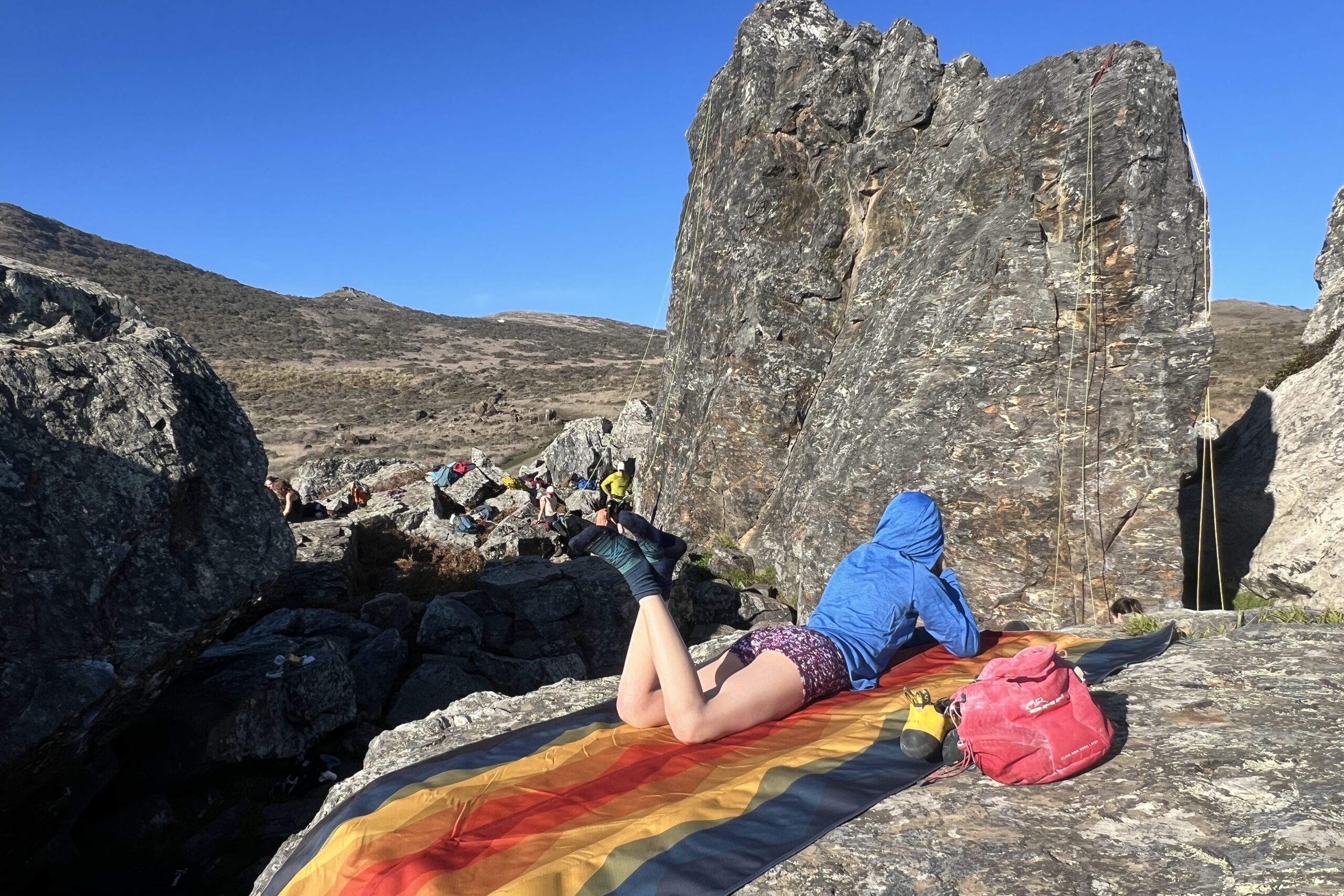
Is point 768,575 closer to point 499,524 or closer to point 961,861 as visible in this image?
point 499,524

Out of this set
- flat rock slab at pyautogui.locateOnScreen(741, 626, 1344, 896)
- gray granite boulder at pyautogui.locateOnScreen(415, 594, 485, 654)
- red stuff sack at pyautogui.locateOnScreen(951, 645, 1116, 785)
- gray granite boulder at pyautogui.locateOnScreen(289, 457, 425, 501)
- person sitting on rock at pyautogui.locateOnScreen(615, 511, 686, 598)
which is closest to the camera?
flat rock slab at pyautogui.locateOnScreen(741, 626, 1344, 896)

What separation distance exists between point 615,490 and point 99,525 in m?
11.3

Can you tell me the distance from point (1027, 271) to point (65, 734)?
9536 mm

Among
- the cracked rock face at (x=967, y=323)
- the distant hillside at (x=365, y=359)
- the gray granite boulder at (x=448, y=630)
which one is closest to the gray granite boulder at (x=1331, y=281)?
the cracked rock face at (x=967, y=323)

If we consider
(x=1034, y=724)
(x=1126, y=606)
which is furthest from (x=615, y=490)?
(x=1034, y=724)

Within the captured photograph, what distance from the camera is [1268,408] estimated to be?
10.2 meters

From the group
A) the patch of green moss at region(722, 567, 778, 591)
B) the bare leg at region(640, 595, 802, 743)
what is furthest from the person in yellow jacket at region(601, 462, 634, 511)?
the bare leg at region(640, 595, 802, 743)

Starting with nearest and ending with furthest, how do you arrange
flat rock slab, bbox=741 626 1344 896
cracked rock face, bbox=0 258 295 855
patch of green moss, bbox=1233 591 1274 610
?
flat rock slab, bbox=741 626 1344 896 < cracked rock face, bbox=0 258 295 855 < patch of green moss, bbox=1233 591 1274 610

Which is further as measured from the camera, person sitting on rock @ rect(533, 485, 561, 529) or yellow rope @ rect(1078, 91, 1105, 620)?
yellow rope @ rect(1078, 91, 1105, 620)

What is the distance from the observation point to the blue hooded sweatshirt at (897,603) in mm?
4898

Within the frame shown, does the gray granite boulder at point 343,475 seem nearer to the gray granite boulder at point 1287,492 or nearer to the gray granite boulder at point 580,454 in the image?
the gray granite boulder at point 580,454

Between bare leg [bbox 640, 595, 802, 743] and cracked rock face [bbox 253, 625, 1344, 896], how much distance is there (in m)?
1.03

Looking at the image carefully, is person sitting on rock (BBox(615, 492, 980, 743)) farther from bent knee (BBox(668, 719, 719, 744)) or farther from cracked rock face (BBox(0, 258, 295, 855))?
cracked rock face (BBox(0, 258, 295, 855))

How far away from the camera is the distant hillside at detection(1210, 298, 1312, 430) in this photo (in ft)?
79.8
